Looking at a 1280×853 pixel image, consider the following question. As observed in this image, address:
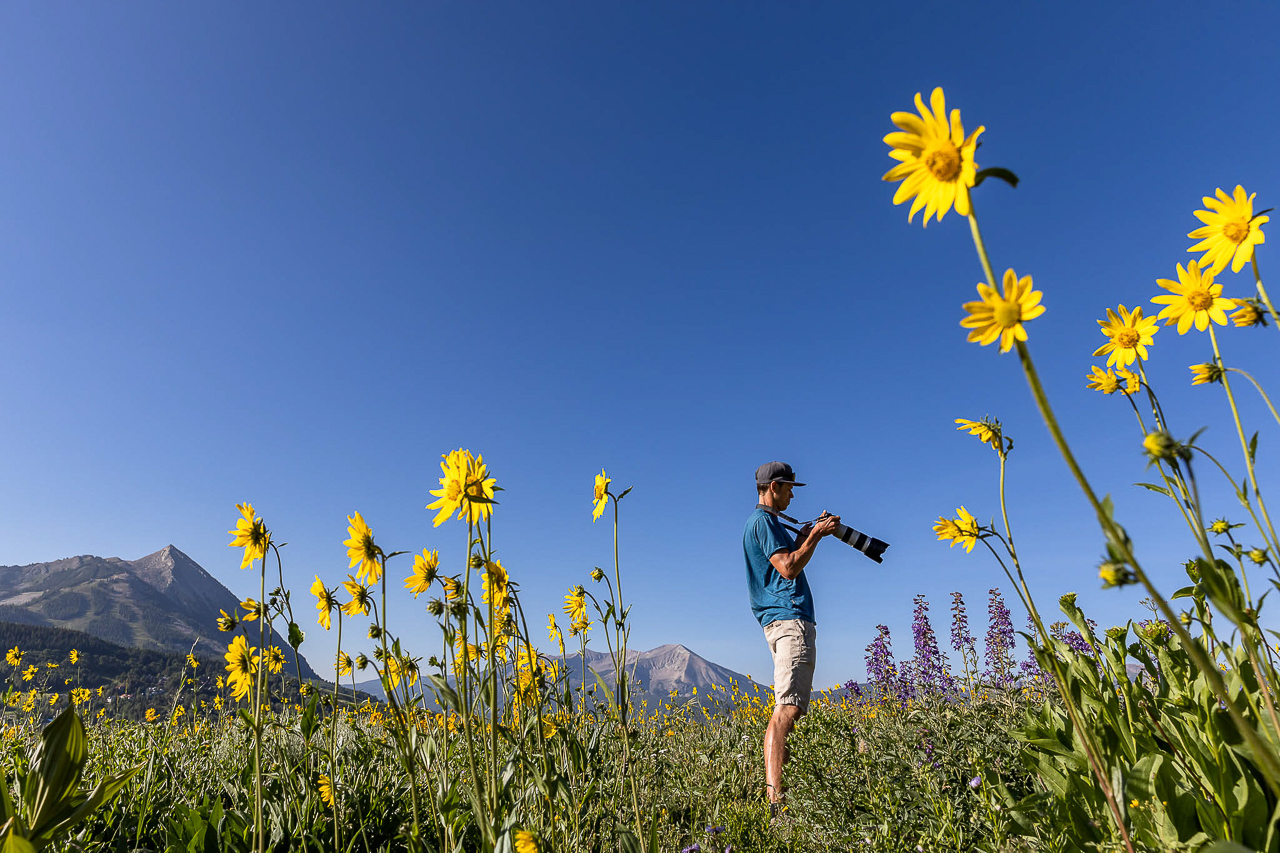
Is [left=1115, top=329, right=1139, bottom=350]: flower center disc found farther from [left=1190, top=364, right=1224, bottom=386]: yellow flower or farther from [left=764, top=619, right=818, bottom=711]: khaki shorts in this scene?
[left=764, top=619, right=818, bottom=711]: khaki shorts

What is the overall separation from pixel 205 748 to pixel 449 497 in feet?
12.5

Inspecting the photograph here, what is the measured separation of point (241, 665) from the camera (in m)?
2.43

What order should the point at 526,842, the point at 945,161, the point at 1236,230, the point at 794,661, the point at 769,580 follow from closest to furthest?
the point at 945,161 → the point at 526,842 → the point at 1236,230 → the point at 794,661 → the point at 769,580

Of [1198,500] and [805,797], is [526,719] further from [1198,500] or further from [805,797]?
[805,797]

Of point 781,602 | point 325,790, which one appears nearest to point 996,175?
point 325,790

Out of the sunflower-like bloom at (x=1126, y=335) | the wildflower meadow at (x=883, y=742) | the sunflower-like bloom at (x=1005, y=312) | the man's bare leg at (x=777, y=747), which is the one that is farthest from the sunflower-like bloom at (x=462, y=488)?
the man's bare leg at (x=777, y=747)

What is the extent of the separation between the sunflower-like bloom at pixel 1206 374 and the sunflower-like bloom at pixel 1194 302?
13 cm

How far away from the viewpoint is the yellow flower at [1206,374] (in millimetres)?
1607

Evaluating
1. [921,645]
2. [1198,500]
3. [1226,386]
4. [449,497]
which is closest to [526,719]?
[449,497]

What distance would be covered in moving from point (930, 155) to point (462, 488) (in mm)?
1175

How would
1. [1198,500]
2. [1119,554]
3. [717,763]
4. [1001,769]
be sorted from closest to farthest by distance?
[1119,554] → [1198,500] → [1001,769] → [717,763]

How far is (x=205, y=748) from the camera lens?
A: 3971 millimetres

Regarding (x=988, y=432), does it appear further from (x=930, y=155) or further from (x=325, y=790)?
(x=325, y=790)

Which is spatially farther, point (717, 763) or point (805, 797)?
point (717, 763)
